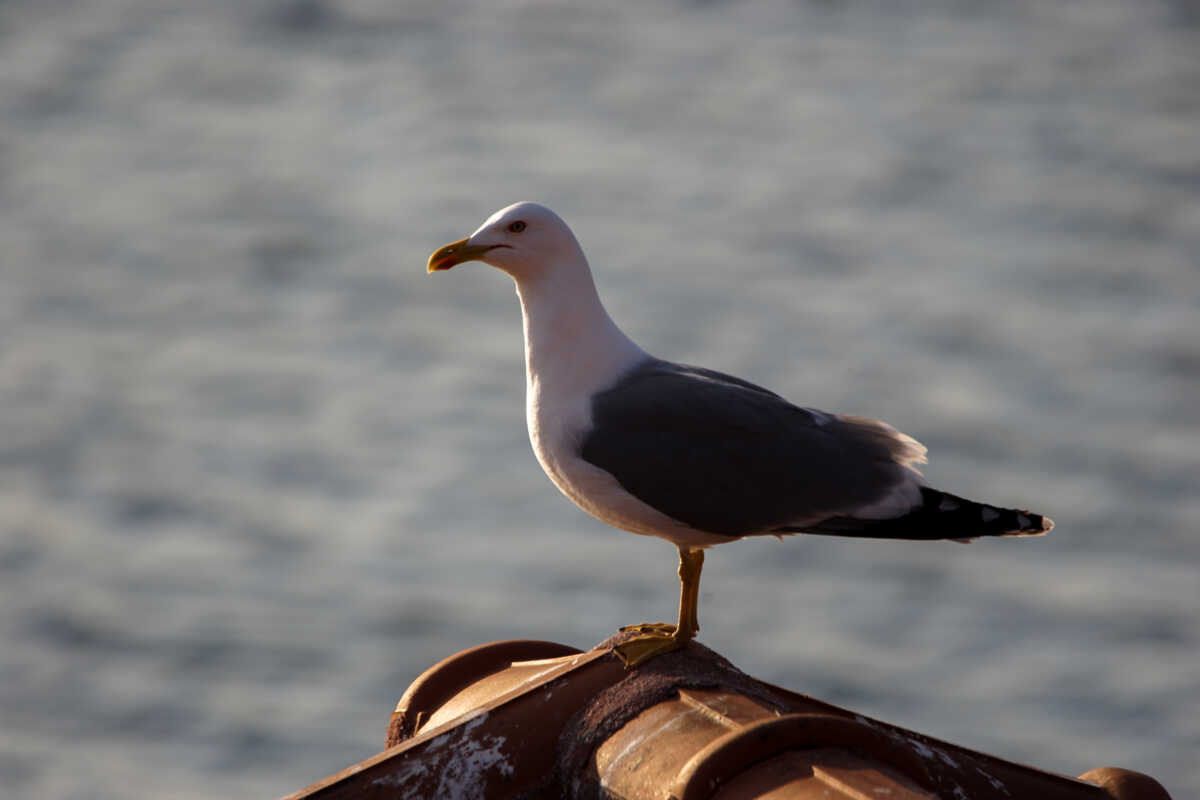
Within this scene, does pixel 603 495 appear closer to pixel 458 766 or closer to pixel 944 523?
pixel 944 523

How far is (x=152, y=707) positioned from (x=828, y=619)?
7775 millimetres

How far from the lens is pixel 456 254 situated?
6.67m

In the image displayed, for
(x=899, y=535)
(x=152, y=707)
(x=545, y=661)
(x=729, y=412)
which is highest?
(x=152, y=707)

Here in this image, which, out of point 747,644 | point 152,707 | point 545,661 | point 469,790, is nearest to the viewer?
point 469,790

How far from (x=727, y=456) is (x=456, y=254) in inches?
49.9

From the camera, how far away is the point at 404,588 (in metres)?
20.7

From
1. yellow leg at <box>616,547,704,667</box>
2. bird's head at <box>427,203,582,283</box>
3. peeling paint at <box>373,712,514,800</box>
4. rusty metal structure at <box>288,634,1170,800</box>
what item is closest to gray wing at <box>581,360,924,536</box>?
yellow leg at <box>616,547,704,667</box>

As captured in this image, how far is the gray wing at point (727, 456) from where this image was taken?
20.7 ft

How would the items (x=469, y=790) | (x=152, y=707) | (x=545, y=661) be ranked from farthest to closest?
(x=152, y=707) < (x=545, y=661) < (x=469, y=790)

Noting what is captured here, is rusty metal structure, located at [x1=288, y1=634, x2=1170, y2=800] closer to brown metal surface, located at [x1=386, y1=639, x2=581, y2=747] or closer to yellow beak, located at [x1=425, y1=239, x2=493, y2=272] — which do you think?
brown metal surface, located at [x1=386, y1=639, x2=581, y2=747]

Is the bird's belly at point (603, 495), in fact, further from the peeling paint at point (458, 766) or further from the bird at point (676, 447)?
the peeling paint at point (458, 766)

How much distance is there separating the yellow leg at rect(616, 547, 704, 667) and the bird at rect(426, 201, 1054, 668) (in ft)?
0.03

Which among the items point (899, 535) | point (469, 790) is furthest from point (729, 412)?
point (469, 790)

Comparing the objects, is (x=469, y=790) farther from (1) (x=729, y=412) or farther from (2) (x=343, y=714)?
(2) (x=343, y=714)
